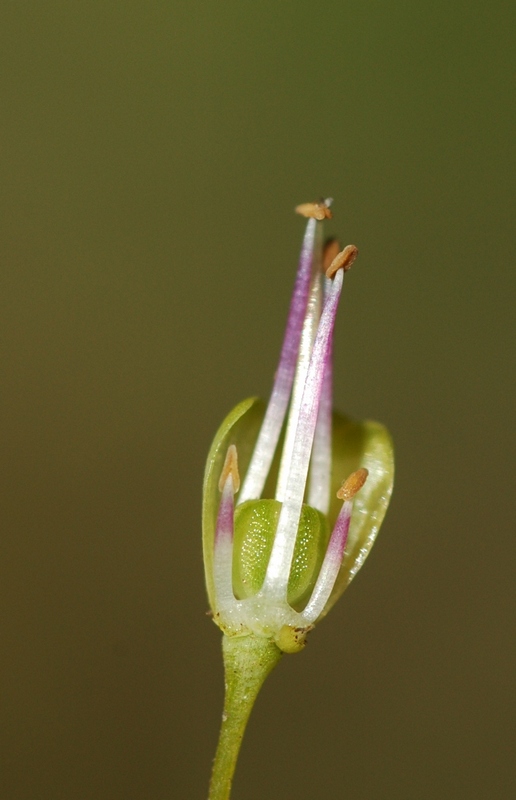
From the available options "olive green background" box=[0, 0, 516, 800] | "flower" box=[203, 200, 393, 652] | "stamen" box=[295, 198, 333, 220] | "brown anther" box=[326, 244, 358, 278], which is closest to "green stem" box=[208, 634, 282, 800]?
"flower" box=[203, 200, 393, 652]

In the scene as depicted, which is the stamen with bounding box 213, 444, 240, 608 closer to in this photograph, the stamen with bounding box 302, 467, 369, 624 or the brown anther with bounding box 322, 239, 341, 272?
the stamen with bounding box 302, 467, 369, 624

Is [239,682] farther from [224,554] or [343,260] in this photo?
[343,260]

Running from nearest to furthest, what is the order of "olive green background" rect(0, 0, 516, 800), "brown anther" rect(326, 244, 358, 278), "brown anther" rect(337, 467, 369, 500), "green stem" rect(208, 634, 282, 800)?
"green stem" rect(208, 634, 282, 800)
"brown anther" rect(337, 467, 369, 500)
"brown anther" rect(326, 244, 358, 278)
"olive green background" rect(0, 0, 516, 800)

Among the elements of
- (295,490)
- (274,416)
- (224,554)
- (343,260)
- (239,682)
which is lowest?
(239,682)

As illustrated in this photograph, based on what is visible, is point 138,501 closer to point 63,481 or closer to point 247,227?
point 63,481

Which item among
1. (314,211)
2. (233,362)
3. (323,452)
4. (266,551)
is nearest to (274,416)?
(323,452)

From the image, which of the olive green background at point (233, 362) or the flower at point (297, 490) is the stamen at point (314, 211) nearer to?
the flower at point (297, 490)
